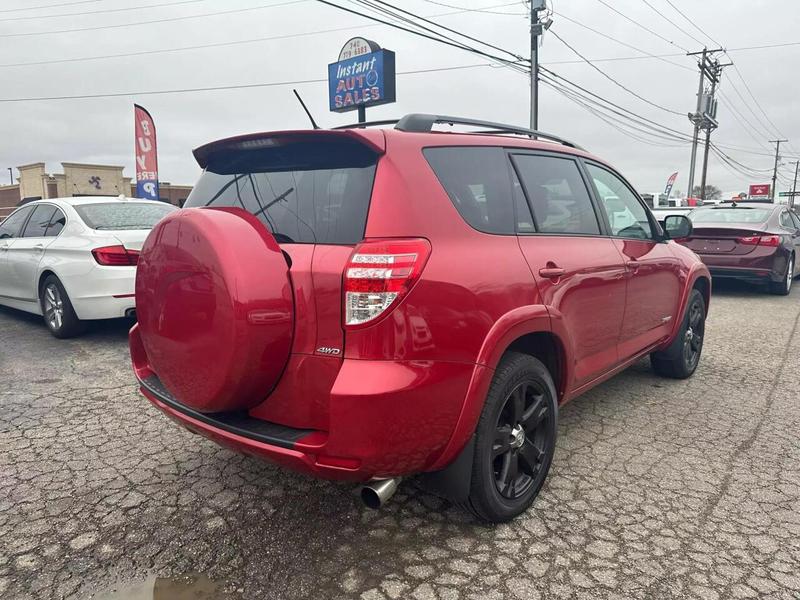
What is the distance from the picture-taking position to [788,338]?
660 centimetres

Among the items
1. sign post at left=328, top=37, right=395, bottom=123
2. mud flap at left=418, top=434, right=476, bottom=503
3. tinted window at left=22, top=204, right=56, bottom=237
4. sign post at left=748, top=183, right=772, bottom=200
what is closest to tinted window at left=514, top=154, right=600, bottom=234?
mud flap at left=418, top=434, right=476, bottom=503

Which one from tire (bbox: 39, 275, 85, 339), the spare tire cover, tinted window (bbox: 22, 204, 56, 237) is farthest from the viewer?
tinted window (bbox: 22, 204, 56, 237)

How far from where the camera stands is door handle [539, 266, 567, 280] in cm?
275

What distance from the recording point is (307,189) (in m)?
2.44

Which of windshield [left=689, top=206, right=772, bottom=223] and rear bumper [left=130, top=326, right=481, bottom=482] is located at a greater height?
windshield [left=689, top=206, right=772, bottom=223]

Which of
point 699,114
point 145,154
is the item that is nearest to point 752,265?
point 145,154

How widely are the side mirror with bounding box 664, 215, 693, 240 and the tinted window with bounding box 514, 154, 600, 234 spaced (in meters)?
1.31

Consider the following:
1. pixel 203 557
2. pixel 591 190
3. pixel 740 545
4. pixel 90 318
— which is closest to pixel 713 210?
pixel 591 190

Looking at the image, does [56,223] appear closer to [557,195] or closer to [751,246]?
[557,195]

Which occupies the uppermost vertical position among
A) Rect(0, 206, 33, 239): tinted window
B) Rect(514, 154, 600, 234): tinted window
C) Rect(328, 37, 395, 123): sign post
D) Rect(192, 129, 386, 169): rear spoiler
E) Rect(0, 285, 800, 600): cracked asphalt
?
Rect(328, 37, 395, 123): sign post

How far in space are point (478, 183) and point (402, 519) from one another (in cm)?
158

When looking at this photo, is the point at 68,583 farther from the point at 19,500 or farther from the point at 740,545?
the point at 740,545

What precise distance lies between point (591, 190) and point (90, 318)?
189 inches

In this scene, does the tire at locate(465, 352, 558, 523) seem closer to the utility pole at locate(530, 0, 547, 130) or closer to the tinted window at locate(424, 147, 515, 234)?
the tinted window at locate(424, 147, 515, 234)
